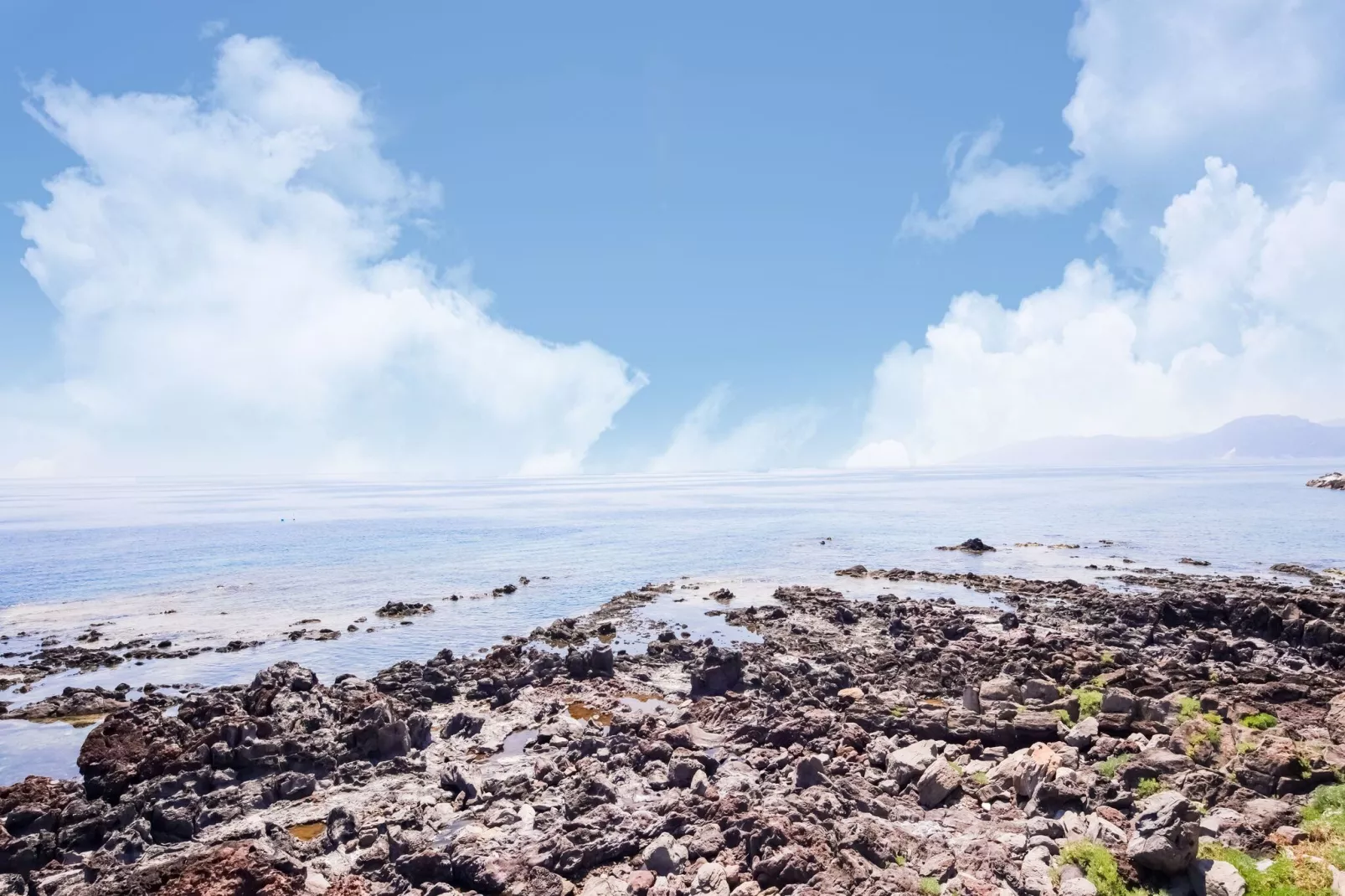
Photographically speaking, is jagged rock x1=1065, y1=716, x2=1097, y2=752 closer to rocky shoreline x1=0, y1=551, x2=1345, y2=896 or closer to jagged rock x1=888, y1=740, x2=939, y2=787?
rocky shoreline x1=0, y1=551, x2=1345, y2=896

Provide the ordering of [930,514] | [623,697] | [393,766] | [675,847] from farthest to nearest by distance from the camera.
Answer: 1. [930,514]
2. [623,697]
3. [393,766]
4. [675,847]

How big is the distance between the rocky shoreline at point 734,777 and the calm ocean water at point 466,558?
892cm

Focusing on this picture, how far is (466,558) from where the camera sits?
265 ft

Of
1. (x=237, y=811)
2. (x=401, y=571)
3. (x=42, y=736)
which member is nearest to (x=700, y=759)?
(x=237, y=811)

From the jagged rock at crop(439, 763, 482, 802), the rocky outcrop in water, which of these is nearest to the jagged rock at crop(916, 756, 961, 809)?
the jagged rock at crop(439, 763, 482, 802)

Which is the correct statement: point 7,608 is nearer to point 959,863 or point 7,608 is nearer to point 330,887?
point 330,887

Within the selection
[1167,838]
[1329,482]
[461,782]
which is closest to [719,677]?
[461,782]

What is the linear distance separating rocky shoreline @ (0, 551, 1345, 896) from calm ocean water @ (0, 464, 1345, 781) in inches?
351

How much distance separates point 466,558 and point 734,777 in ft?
216

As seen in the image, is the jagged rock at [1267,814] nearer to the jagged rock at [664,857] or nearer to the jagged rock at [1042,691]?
the jagged rock at [1042,691]

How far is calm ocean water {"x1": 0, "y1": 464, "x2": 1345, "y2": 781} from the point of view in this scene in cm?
4438

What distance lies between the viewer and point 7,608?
2109 inches

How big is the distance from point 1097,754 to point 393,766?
22.6 m

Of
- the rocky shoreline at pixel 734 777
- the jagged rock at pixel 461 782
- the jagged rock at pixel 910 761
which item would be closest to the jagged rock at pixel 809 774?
the rocky shoreline at pixel 734 777
